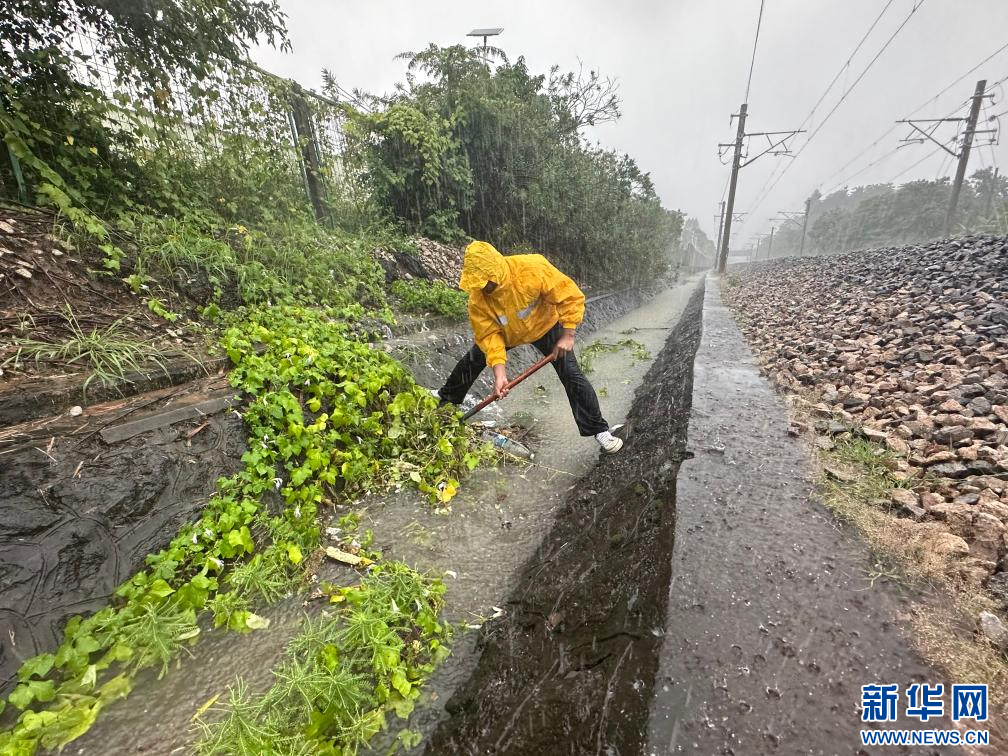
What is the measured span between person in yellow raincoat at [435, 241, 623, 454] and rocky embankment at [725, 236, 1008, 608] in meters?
1.54

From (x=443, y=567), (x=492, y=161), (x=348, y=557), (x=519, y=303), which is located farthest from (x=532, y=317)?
(x=492, y=161)

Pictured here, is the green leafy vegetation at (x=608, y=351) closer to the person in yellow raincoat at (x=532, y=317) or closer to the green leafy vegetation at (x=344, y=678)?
the person in yellow raincoat at (x=532, y=317)

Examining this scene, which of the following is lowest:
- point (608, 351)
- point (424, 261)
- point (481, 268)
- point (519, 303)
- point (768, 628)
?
point (608, 351)

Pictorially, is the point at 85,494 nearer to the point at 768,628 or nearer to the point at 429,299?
the point at 768,628

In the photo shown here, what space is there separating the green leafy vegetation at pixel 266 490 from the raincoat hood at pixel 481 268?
1016mm

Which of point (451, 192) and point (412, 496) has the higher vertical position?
point (451, 192)

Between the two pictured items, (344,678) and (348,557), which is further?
(348,557)

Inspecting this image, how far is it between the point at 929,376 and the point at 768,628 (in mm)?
2899

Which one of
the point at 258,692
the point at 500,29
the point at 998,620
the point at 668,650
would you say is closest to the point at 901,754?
the point at 668,650

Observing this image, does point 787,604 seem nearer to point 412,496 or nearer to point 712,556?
point 712,556

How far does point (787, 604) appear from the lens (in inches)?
50.9

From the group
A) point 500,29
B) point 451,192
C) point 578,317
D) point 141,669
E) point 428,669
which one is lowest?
point 428,669

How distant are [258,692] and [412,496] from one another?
1329 millimetres

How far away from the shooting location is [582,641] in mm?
1467
